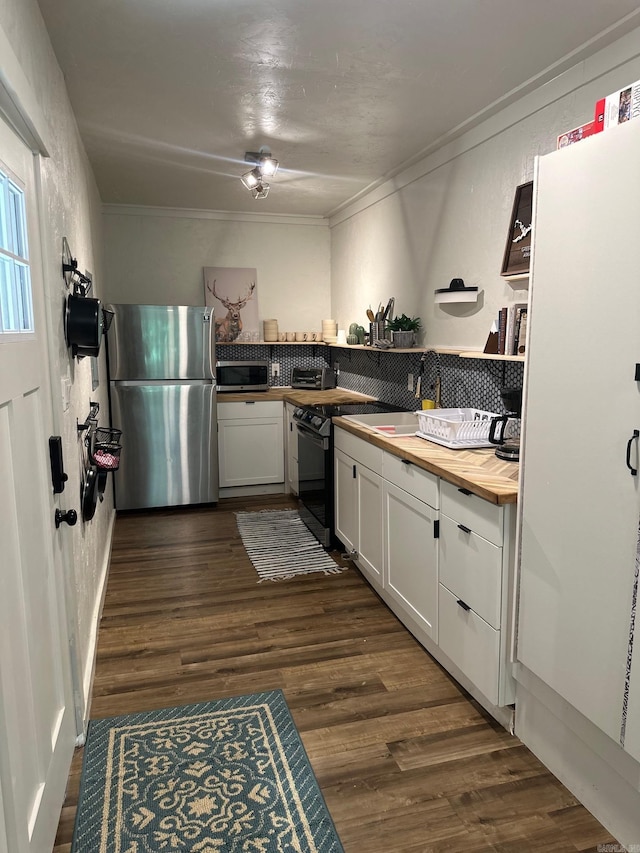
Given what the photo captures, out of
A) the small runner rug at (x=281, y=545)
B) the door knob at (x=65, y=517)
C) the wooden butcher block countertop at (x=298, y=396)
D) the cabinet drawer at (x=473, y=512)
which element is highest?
the wooden butcher block countertop at (x=298, y=396)

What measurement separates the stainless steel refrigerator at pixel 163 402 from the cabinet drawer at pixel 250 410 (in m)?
0.19

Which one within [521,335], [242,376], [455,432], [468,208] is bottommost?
[455,432]

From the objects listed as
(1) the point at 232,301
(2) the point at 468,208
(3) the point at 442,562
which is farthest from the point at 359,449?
(1) the point at 232,301

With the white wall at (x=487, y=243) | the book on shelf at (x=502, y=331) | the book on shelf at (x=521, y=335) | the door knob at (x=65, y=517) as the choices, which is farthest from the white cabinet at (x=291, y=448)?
the door knob at (x=65, y=517)

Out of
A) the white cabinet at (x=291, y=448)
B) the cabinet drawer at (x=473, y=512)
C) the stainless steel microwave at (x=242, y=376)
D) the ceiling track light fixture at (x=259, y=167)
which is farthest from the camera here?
the stainless steel microwave at (x=242, y=376)

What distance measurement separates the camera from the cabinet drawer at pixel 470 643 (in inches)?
83.2

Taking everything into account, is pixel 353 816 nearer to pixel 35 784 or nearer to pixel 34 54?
pixel 35 784

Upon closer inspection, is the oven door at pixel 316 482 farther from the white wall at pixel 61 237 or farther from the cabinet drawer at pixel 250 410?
the white wall at pixel 61 237

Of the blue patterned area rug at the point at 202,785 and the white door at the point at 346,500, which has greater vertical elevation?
the white door at the point at 346,500

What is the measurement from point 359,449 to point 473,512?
1252mm

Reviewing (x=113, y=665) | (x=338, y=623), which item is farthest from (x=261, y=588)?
(x=113, y=665)

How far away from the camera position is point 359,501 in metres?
3.44

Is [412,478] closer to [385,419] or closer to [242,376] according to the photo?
[385,419]

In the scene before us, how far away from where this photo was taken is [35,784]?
148 cm
